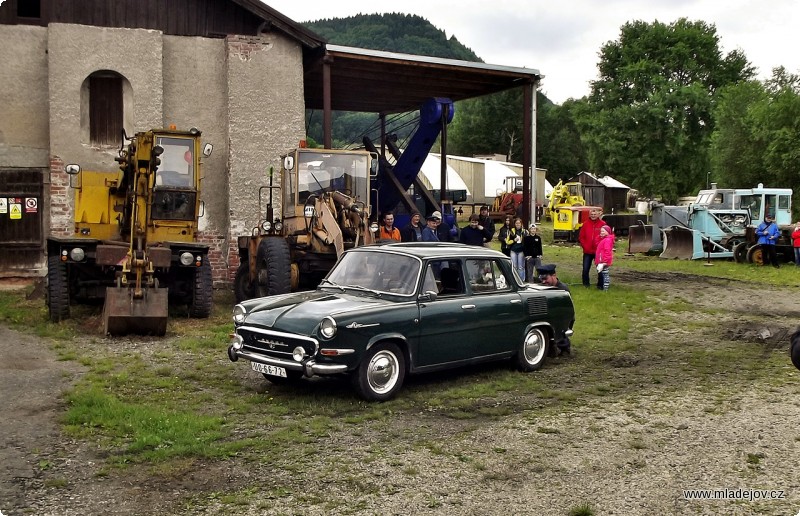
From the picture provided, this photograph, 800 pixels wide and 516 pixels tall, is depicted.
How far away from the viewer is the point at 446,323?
333 inches

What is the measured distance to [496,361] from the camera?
9.67 meters

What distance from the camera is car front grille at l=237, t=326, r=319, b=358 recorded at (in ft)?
24.7

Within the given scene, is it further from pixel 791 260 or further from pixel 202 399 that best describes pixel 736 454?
pixel 791 260

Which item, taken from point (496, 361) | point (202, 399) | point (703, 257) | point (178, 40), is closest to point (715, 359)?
point (496, 361)

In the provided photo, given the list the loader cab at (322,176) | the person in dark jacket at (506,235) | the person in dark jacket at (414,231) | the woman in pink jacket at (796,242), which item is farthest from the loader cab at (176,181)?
the woman in pink jacket at (796,242)

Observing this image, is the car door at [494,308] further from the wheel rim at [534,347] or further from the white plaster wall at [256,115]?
the white plaster wall at [256,115]

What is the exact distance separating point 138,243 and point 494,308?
579 cm

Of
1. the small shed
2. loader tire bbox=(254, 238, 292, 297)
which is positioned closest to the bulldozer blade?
loader tire bbox=(254, 238, 292, 297)

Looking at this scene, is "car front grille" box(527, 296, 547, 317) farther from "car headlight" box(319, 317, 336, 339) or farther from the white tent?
the white tent

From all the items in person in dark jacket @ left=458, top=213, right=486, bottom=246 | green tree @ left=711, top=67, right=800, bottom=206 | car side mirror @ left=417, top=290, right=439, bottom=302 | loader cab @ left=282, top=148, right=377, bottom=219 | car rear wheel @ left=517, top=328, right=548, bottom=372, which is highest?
green tree @ left=711, top=67, right=800, bottom=206

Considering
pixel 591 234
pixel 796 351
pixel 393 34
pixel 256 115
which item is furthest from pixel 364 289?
pixel 393 34

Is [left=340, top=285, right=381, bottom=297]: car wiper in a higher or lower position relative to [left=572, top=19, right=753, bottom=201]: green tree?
lower

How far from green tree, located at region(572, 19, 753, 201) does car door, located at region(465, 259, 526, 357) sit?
1889 inches

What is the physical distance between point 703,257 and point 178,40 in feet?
56.2
